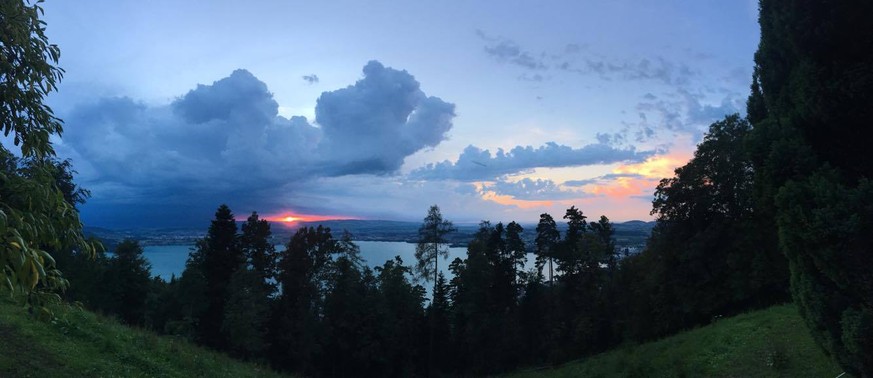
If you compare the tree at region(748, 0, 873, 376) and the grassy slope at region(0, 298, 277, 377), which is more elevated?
the tree at region(748, 0, 873, 376)

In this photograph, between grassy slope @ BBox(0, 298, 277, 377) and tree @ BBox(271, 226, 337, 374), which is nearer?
grassy slope @ BBox(0, 298, 277, 377)

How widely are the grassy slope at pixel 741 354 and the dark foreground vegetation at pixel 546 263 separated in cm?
261

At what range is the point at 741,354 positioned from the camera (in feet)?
37.9

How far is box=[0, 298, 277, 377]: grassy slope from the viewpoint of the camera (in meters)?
8.70

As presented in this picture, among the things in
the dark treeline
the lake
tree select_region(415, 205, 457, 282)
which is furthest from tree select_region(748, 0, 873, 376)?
the lake

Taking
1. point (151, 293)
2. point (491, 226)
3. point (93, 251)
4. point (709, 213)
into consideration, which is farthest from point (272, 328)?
point (93, 251)

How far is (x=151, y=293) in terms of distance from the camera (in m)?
38.8

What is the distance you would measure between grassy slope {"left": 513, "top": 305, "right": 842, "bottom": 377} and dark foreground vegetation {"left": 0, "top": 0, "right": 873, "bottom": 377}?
103 inches

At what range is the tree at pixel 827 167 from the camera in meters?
5.81

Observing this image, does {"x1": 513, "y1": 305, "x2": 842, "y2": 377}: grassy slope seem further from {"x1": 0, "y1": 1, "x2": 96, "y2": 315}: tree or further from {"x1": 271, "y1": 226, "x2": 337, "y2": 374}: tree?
{"x1": 271, "y1": 226, "x2": 337, "y2": 374}: tree

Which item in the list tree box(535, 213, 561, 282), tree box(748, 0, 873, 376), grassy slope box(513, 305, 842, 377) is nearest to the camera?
tree box(748, 0, 873, 376)

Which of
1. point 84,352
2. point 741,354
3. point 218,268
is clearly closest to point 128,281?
point 218,268

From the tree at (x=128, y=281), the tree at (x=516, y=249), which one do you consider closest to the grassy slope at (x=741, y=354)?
the tree at (x=516, y=249)

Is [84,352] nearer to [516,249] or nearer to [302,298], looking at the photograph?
[302,298]
